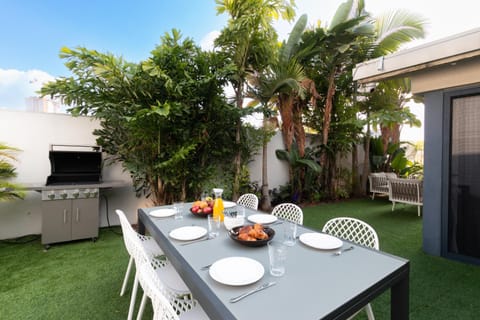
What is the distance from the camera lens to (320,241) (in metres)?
1.56

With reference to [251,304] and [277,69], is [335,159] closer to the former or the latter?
[277,69]

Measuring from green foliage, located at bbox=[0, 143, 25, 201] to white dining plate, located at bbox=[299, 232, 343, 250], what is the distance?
12.7 ft

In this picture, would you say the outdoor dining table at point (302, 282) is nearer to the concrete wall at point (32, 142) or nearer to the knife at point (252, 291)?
the knife at point (252, 291)

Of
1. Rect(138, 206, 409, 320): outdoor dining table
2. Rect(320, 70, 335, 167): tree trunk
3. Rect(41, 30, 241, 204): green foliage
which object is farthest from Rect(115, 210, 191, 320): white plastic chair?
Rect(320, 70, 335, 167): tree trunk

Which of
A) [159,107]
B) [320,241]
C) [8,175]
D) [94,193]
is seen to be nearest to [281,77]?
[159,107]

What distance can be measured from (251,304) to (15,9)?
19.0 ft

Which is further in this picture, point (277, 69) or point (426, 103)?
point (277, 69)

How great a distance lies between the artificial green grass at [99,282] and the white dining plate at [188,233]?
90 centimetres

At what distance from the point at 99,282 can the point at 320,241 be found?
8.16 ft

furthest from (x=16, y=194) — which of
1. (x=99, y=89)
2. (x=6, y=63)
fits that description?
(x=6, y=63)

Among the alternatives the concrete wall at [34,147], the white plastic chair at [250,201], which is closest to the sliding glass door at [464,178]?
the white plastic chair at [250,201]

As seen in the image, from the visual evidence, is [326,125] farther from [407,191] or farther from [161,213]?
[161,213]

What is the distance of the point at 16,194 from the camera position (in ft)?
10.4

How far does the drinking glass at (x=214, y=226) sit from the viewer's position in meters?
1.76
